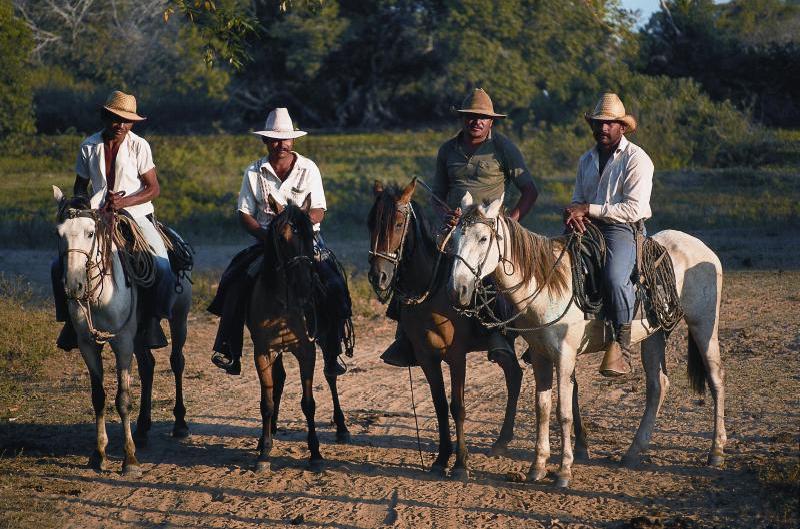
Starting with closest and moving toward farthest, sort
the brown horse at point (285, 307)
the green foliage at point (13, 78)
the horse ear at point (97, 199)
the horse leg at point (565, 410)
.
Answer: the horse leg at point (565, 410) < the brown horse at point (285, 307) < the horse ear at point (97, 199) < the green foliage at point (13, 78)

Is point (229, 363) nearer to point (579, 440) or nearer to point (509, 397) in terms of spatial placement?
point (509, 397)

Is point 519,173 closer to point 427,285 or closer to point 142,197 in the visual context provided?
point 427,285

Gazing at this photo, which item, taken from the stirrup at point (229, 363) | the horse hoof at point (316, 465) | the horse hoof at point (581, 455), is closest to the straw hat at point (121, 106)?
the stirrup at point (229, 363)

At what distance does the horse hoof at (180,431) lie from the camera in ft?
28.0

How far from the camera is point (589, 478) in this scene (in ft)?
23.3

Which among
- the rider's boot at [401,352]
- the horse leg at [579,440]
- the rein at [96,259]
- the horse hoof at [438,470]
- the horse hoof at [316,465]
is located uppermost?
the rein at [96,259]

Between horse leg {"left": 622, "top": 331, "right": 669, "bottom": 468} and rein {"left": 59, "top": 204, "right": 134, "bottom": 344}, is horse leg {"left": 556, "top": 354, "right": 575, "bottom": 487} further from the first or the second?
rein {"left": 59, "top": 204, "right": 134, "bottom": 344}

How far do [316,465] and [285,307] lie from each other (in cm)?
→ 121

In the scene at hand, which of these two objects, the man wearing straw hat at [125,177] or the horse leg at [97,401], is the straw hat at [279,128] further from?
the horse leg at [97,401]

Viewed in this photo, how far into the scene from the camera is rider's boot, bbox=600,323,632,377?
23.0ft

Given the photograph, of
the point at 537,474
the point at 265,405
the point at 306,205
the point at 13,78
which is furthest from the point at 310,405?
the point at 13,78

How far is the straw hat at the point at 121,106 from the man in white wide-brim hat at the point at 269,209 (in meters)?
1.08

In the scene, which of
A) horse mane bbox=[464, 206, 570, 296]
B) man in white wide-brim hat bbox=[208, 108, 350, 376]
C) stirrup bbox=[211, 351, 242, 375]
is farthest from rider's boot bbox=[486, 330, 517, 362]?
stirrup bbox=[211, 351, 242, 375]

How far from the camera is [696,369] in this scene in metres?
7.87
